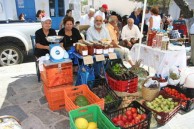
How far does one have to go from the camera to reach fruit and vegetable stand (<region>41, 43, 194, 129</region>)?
8.47 feet

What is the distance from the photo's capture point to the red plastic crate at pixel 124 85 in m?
3.69

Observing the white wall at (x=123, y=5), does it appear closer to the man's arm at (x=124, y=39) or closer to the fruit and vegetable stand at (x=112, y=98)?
the man's arm at (x=124, y=39)

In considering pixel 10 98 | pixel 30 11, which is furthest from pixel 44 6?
pixel 10 98

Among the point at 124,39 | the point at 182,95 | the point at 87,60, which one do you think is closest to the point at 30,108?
the point at 87,60

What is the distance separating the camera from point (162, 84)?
386 cm

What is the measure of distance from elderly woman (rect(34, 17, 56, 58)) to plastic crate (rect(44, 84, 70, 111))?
1.16 meters

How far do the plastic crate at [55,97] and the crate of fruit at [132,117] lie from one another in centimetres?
95

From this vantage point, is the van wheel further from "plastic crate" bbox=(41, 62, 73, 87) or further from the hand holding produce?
the hand holding produce

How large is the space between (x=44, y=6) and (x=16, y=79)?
6764mm

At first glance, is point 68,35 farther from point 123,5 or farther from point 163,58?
A: point 123,5

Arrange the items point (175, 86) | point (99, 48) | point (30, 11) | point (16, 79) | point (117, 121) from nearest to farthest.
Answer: point (117, 121)
point (99, 48)
point (175, 86)
point (16, 79)
point (30, 11)

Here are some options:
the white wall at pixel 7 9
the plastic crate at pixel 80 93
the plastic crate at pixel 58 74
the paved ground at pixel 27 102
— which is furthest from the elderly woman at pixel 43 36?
the white wall at pixel 7 9

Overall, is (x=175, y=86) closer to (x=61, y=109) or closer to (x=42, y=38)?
(x=61, y=109)

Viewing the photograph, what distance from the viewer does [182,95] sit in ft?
11.7
